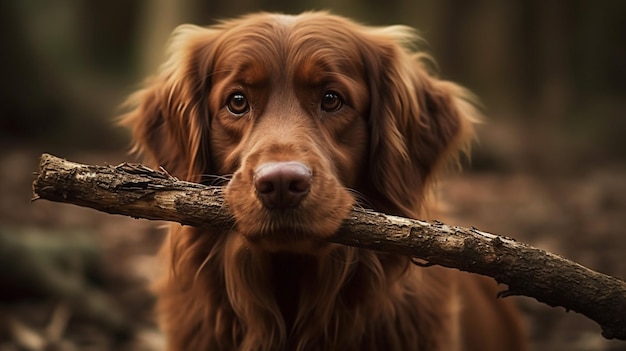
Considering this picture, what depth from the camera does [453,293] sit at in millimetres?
4207

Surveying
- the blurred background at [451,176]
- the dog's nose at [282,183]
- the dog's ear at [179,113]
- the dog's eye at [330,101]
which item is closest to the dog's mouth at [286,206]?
the dog's nose at [282,183]

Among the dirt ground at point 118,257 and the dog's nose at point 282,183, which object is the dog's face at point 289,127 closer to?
the dog's nose at point 282,183

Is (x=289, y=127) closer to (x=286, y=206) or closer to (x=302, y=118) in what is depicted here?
(x=302, y=118)

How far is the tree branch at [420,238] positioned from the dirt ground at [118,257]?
5.99 feet

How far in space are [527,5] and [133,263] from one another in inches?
310

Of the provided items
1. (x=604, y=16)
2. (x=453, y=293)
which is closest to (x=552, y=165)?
(x=604, y=16)

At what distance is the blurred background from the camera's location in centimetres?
559

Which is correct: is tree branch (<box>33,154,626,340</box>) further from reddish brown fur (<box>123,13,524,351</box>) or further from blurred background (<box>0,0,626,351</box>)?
blurred background (<box>0,0,626,351</box>)

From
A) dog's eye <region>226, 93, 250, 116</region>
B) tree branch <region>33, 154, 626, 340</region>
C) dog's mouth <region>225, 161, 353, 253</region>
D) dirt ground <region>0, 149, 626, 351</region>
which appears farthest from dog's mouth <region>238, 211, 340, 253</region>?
dirt ground <region>0, 149, 626, 351</region>

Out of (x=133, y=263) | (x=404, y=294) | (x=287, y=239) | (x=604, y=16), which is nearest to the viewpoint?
(x=287, y=239)

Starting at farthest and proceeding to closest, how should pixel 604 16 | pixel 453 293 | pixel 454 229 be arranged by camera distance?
1. pixel 604 16
2. pixel 453 293
3. pixel 454 229

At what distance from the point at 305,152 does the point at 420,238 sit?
65 centimetres

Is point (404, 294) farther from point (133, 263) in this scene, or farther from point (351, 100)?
point (133, 263)

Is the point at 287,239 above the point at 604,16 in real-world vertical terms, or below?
below
